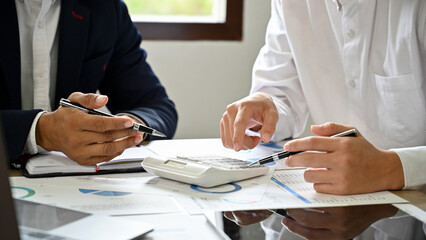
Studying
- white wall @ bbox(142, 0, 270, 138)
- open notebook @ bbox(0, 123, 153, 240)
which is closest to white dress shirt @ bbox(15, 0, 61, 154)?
open notebook @ bbox(0, 123, 153, 240)

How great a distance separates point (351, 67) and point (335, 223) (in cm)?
80

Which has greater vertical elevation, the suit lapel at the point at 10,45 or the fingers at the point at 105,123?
A: the suit lapel at the point at 10,45

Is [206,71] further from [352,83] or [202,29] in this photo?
[352,83]

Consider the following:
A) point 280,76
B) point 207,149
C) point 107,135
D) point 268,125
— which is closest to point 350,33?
point 280,76

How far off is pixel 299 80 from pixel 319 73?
10 cm

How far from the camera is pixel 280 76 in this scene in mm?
1755

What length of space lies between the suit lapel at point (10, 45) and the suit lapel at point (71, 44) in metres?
0.13

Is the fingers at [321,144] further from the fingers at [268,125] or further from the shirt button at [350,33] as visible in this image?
the shirt button at [350,33]

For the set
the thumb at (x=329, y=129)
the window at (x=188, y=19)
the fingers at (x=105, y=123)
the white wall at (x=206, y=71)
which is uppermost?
the window at (x=188, y=19)

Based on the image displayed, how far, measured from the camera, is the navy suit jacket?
156 cm

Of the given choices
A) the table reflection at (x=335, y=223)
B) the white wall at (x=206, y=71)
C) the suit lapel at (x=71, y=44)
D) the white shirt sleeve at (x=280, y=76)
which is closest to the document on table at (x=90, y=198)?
the table reflection at (x=335, y=223)

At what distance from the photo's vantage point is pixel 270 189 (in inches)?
42.8

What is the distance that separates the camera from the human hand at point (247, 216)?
0.88m

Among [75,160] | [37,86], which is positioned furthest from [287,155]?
[37,86]
